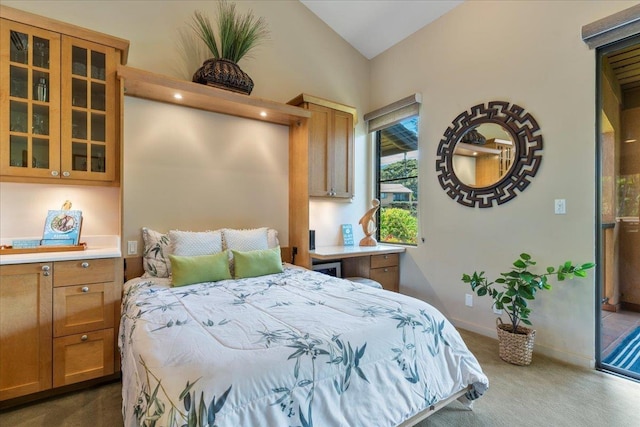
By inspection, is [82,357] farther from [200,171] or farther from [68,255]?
[200,171]

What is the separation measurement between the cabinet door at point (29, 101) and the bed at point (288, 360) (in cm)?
121

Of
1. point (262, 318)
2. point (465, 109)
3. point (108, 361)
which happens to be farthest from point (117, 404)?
point (465, 109)

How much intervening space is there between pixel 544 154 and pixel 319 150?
83.1 inches

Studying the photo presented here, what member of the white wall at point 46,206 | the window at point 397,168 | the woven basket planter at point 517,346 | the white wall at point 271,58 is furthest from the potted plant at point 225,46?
the woven basket planter at point 517,346

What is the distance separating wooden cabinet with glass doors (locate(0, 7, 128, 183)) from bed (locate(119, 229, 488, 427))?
3.78 ft

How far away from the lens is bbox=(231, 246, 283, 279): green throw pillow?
8.45 ft

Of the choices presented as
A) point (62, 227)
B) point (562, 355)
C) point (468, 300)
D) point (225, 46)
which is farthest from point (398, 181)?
point (62, 227)

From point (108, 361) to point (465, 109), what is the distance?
382cm

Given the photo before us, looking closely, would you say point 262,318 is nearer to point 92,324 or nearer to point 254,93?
point 92,324

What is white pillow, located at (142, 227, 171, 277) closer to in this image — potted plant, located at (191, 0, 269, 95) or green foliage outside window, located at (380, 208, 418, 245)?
potted plant, located at (191, 0, 269, 95)

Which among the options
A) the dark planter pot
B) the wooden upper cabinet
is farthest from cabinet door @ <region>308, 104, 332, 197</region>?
the dark planter pot

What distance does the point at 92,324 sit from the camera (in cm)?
216

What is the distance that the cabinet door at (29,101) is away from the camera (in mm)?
2057

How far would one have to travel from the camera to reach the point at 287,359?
1.18 m
